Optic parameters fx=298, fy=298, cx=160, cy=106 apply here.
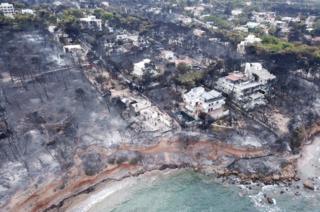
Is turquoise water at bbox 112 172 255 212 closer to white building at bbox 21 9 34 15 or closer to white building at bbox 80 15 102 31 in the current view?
white building at bbox 80 15 102 31

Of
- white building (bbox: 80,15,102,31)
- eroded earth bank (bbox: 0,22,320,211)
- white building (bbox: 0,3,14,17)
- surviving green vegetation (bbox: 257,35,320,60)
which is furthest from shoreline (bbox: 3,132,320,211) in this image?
white building (bbox: 0,3,14,17)

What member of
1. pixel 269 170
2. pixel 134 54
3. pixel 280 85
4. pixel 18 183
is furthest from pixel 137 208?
pixel 134 54

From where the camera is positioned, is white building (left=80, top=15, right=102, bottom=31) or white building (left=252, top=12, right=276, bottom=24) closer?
white building (left=80, top=15, right=102, bottom=31)

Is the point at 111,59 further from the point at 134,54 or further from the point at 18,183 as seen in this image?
the point at 18,183

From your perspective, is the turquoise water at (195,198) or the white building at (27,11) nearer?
the turquoise water at (195,198)

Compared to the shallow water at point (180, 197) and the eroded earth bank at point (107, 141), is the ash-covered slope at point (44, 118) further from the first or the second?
the shallow water at point (180, 197)

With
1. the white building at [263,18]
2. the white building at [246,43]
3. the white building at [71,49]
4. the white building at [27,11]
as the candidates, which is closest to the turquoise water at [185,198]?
the white building at [246,43]

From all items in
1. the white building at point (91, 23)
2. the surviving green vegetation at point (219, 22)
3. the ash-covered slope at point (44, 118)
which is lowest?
the ash-covered slope at point (44, 118)
